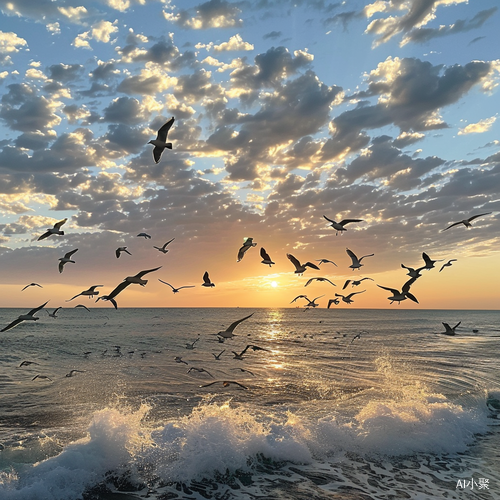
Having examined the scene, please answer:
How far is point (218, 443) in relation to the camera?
13.0 metres

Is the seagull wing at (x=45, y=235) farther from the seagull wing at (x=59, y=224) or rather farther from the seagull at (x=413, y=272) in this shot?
the seagull at (x=413, y=272)

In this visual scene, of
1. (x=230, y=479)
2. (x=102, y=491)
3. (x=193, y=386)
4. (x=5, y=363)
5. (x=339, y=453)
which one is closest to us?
(x=102, y=491)

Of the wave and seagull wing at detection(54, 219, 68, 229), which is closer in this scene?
the wave

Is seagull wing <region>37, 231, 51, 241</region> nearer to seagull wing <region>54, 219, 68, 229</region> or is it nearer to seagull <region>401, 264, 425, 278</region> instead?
seagull wing <region>54, 219, 68, 229</region>

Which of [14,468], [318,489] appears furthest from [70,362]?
[318,489]

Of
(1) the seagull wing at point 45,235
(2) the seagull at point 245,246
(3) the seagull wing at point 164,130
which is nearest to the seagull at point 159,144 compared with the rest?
(3) the seagull wing at point 164,130

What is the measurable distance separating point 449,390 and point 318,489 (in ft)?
50.8

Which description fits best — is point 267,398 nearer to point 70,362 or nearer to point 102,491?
point 102,491

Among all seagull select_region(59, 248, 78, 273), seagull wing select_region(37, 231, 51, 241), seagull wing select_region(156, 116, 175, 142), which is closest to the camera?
seagull wing select_region(156, 116, 175, 142)

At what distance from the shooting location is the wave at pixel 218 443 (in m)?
11.2

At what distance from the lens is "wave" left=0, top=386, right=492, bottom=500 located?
11.2 m

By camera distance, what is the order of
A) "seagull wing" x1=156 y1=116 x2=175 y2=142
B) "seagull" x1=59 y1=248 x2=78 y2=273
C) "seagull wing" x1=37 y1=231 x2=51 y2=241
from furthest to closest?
1. "seagull" x1=59 y1=248 x2=78 y2=273
2. "seagull wing" x1=37 y1=231 x2=51 y2=241
3. "seagull wing" x1=156 y1=116 x2=175 y2=142

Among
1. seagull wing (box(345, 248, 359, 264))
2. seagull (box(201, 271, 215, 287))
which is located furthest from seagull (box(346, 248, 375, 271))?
seagull (box(201, 271, 215, 287))

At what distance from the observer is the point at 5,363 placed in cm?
3089
